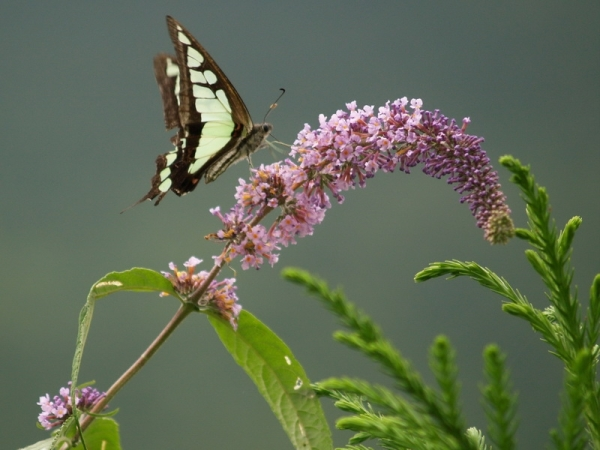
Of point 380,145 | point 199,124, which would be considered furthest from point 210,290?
point 199,124

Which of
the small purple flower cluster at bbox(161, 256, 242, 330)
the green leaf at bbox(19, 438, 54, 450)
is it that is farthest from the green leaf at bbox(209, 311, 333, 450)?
the green leaf at bbox(19, 438, 54, 450)

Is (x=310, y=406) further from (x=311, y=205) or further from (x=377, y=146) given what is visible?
(x=377, y=146)

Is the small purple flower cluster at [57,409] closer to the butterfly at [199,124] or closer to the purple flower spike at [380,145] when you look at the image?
the butterfly at [199,124]

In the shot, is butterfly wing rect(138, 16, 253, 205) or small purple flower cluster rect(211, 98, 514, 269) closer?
small purple flower cluster rect(211, 98, 514, 269)

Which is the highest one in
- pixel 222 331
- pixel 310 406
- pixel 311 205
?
pixel 311 205

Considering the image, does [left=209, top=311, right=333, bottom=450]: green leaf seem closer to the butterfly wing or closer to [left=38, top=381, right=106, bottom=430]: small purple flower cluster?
[left=38, top=381, right=106, bottom=430]: small purple flower cluster

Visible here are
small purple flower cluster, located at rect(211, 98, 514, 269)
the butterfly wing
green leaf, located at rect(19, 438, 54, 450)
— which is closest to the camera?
green leaf, located at rect(19, 438, 54, 450)

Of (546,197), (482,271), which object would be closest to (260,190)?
(482,271)
